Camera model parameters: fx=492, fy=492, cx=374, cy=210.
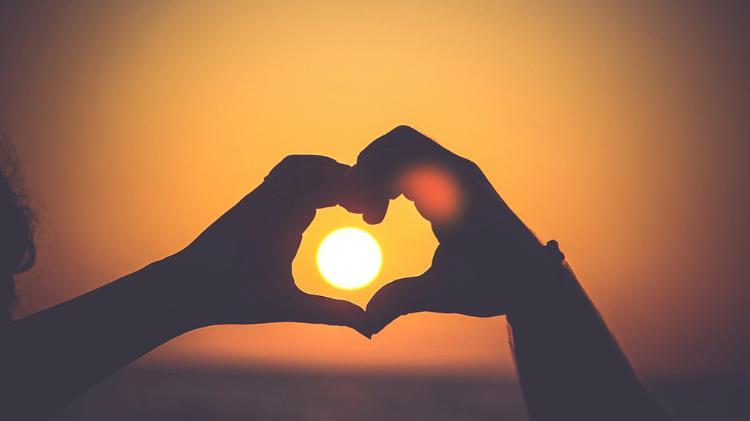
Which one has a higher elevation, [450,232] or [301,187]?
[301,187]

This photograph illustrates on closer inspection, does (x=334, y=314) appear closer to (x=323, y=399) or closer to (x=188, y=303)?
(x=188, y=303)

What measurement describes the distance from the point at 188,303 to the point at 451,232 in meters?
0.91

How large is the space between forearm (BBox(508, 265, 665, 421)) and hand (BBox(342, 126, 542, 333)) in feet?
0.31

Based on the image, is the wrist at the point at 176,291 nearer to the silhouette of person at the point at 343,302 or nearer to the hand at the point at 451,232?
the silhouette of person at the point at 343,302

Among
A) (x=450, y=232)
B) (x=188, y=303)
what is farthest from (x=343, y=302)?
(x=188, y=303)

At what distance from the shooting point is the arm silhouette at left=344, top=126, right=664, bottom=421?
1546mm

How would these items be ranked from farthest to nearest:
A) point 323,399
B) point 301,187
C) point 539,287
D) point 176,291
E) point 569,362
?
point 323,399 → point 301,187 → point 539,287 → point 569,362 → point 176,291

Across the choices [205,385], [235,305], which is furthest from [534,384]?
[205,385]

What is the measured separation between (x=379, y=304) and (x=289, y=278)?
0.34 m

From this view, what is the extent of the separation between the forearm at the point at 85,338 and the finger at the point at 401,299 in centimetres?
71

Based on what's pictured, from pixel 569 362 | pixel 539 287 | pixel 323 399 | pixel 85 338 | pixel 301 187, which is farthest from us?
pixel 323 399

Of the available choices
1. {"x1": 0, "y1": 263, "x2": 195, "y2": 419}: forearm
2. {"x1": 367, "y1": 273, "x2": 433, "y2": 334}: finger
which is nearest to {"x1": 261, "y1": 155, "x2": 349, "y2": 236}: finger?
{"x1": 367, "y1": 273, "x2": 433, "y2": 334}: finger

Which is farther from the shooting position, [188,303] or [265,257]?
[265,257]

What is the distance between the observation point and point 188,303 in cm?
133
